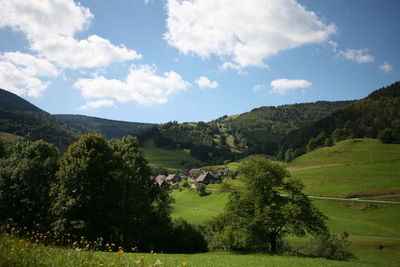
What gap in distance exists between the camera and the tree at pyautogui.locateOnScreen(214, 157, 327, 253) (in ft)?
Result: 112

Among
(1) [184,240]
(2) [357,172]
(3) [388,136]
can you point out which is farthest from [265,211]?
(3) [388,136]

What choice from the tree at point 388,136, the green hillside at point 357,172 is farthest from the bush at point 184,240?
the tree at point 388,136

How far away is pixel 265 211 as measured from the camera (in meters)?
34.5

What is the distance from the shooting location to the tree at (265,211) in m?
34.1

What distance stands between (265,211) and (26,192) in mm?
29615

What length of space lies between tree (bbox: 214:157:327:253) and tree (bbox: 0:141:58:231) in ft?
78.1

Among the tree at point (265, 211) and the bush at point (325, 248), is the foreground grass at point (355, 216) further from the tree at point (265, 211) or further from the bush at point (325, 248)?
the bush at point (325, 248)

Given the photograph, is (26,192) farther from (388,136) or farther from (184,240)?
(388,136)

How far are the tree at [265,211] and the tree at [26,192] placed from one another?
23.8 m

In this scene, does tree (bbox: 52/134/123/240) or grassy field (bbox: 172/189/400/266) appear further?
grassy field (bbox: 172/189/400/266)

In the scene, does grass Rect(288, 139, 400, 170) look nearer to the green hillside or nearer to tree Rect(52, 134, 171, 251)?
the green hillside

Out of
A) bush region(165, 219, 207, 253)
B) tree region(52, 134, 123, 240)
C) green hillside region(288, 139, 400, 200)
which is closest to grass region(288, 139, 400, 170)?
green hillside region(288, 139, 400, 200)

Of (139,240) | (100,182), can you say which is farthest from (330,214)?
(100,182)

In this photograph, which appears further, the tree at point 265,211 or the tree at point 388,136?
the tree at point 388,136
